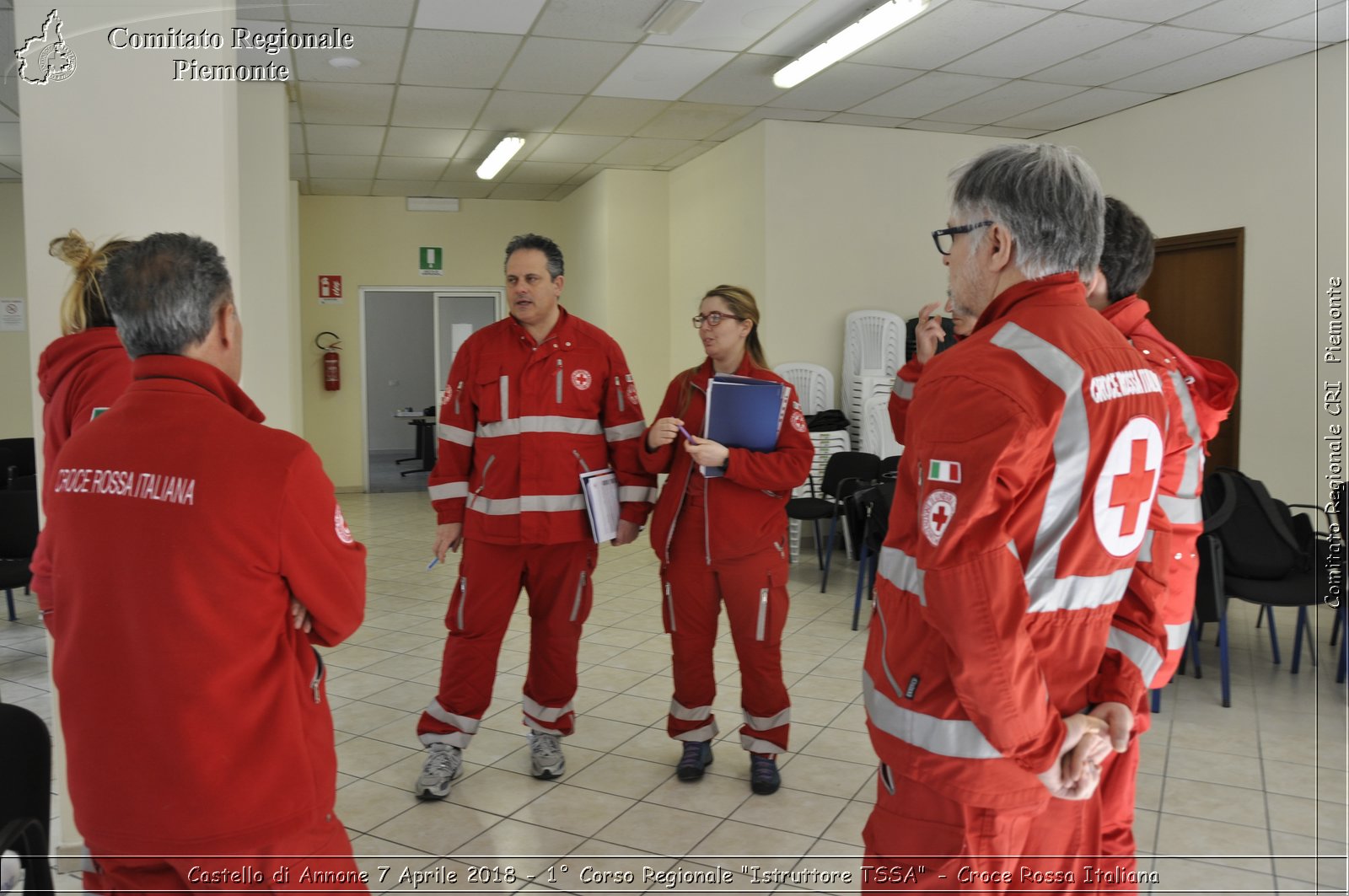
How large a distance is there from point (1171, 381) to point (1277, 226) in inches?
208

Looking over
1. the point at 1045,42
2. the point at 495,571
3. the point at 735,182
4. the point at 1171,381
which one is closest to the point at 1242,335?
the point at 1045,42

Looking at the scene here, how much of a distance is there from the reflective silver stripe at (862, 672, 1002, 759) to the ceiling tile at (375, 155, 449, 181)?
871 centimetres

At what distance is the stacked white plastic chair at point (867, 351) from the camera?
775 centimetres

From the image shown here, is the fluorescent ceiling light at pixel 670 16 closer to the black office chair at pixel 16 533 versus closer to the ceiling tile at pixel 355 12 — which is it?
the ceiling tile at pixel 355 12

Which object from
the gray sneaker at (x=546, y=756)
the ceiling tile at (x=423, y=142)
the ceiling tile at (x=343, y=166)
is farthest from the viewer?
the ceiling tile at (x=343, y=166)

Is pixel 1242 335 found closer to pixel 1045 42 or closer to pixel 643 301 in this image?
pixel 1045 42

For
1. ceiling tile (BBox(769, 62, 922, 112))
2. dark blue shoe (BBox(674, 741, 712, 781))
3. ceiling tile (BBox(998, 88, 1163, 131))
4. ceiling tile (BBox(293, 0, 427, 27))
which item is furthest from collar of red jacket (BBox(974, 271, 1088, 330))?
ceiling tile (BBox(998, 88, 1163, 131))

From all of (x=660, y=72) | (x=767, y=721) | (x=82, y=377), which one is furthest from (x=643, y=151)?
(x=82, y=377)

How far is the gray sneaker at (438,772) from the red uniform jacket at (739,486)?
962 mm

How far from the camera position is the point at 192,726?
52.9 inches

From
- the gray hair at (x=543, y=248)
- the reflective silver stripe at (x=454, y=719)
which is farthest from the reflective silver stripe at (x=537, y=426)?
the reflective silver stripe at (x=454, y=719)

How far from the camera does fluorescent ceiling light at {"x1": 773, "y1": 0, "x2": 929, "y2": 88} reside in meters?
5.16

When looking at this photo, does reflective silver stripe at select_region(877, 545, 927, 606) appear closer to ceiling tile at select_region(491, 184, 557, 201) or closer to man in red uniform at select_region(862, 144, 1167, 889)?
man in red uniform at select_region(862, 144, 1167, 889)

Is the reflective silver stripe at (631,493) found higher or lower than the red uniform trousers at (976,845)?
higher
